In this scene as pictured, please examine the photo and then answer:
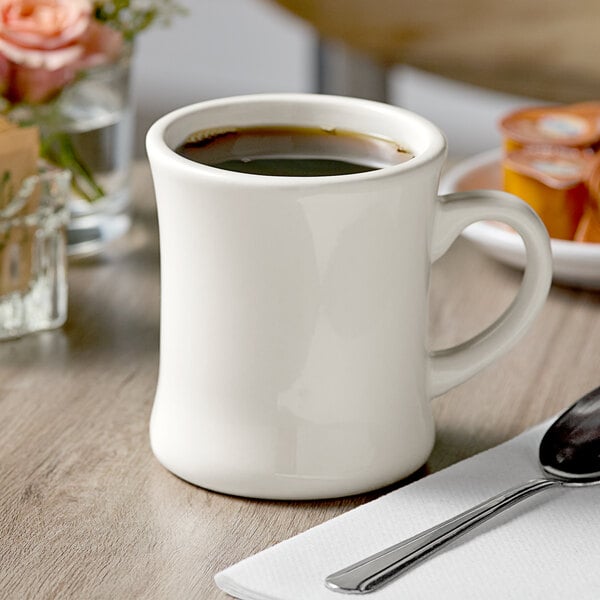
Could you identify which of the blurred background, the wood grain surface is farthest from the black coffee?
the blurred background

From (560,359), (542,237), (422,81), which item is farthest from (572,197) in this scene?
(422,81)

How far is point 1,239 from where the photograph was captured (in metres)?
0.70

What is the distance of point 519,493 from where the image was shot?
517 mm

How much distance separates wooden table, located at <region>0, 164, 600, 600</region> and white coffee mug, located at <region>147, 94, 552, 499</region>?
24mm

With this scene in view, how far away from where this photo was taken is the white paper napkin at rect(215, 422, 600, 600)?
1.50 ft

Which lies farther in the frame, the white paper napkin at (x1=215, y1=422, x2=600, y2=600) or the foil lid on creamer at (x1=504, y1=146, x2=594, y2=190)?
the foil lid on creamer at (x1=504, y1=146, x2=594, y2=190)

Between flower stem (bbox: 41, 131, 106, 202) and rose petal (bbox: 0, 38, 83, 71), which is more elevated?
rose petal (bbox: 0, 38, 83, 71)

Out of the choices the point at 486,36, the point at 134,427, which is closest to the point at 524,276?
the point at 134,427

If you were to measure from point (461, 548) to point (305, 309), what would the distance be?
0.40ft

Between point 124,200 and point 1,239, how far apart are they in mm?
182

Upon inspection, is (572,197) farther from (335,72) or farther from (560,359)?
(335,72)

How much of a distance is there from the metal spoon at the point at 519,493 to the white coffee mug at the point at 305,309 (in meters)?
0.05

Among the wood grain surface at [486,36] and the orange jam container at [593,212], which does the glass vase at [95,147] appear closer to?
the orange jam container at [593,212]

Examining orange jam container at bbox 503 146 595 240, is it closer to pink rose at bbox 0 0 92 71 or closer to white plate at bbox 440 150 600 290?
white plate at bbox 440 150 600 290
